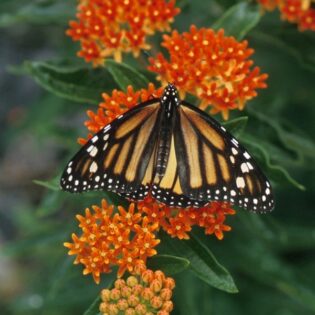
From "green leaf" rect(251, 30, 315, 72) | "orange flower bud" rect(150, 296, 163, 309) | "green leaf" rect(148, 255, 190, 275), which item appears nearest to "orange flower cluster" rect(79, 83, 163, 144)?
"green leaf" rect(148, 255, 190, 275)

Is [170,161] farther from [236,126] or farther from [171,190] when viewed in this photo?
[236,126]

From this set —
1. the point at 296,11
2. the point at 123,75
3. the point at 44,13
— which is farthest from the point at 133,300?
the point at 44,13

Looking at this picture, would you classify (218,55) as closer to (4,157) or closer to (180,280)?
(180,280)

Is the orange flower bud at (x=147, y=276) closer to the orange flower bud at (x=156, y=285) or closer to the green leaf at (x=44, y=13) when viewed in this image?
the orange flower bud at (x=156, y=285)

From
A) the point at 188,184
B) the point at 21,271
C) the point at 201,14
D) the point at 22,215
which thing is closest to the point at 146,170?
the point at 188,184

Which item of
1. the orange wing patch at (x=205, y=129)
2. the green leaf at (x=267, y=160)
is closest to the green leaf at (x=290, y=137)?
the green leaf at (x=267, y=160)

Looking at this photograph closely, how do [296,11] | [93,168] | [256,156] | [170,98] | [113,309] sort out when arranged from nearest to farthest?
1. [113,309]
2. [93,168]
3. [170,98]
4. [256,156]
5. [296,11]
